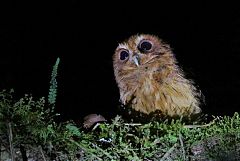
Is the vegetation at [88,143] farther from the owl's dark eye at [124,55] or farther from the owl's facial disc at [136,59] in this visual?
the owl's dark eye at [124,55]

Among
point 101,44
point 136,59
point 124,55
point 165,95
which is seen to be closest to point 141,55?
point 136,59

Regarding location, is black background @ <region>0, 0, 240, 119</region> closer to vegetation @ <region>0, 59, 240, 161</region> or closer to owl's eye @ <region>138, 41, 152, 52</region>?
owl's eye @ <region>138, 41, 152, 52</region>

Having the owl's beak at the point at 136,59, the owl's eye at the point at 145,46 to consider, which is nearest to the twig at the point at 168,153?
the owl's beak at the point at 136,59

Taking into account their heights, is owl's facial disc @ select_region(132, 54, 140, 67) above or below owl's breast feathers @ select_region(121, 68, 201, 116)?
above

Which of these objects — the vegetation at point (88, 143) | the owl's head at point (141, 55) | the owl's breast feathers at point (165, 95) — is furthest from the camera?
the owl's head at point (141, 55)

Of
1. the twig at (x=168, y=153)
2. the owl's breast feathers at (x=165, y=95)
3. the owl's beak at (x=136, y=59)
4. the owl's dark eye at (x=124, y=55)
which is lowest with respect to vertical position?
the twig at (x=168, y=153)

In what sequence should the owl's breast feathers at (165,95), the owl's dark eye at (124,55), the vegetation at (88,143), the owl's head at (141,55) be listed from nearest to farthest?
the vegetation at (88,143) → the owl's breast feathers at (165,95) → the owl's head at (141,55) → the owl's dark eye at (124,55)

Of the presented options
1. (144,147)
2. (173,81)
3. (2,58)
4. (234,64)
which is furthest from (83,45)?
(144,147)

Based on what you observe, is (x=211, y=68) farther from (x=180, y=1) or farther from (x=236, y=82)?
(x=180, y=1)

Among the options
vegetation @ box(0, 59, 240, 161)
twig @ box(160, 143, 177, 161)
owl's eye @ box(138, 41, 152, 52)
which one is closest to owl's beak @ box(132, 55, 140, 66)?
owl's eye @ box(138, 41, 152, 52)
